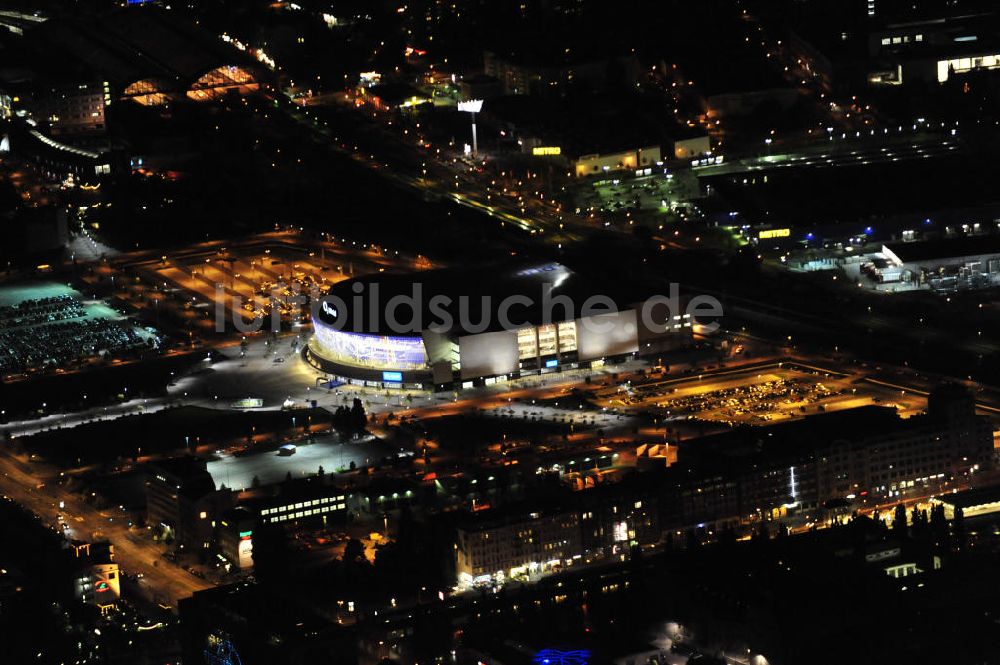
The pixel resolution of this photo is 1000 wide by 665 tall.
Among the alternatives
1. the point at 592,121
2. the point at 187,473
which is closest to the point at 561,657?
the point at 187,473

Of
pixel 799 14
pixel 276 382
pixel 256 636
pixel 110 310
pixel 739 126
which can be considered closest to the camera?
pixel 256 636

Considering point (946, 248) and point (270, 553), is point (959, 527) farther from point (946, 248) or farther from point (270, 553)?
point (946, 248)

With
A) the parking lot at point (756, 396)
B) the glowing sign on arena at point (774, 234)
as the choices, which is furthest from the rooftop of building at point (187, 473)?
the glowing sign on arena at point (774, 234)

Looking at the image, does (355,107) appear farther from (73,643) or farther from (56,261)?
(73,643)

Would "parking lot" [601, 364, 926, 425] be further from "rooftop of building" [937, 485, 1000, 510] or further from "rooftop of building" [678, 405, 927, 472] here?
"rooftop of building" [937, 485, 1000, 510]

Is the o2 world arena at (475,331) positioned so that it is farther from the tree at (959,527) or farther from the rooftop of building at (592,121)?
the tree at (959,527)

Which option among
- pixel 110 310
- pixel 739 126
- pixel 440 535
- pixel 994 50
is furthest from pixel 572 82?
pixel 440 535
